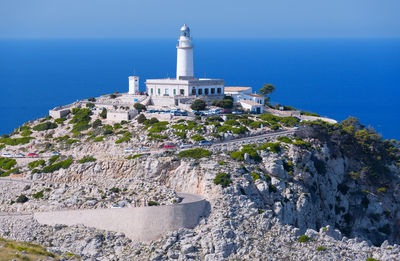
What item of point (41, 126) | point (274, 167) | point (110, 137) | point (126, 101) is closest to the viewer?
point (274, 167)

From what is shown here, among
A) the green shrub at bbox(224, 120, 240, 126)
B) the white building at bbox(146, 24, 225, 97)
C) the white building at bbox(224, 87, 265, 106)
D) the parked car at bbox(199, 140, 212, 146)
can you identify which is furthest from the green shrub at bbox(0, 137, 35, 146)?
the white building at bbox(224, 87, 265, 106)

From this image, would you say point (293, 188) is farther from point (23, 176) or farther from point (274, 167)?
point (23, 176)

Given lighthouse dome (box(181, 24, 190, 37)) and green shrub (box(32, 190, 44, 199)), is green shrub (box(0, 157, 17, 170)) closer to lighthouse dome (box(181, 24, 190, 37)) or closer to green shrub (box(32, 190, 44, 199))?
green shrub (box(32, 190, 44, 199))

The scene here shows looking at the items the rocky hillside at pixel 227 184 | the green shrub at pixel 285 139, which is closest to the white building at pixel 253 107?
the rocky hillside at pixel 227 184

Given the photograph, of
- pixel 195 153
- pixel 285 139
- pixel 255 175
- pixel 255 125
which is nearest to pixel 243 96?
pixel 255 125

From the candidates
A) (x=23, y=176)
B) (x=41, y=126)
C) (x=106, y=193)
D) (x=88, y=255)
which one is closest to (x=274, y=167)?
(x=106, y=193)

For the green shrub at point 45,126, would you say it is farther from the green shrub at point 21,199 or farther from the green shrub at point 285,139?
the green shrub at point 285,139

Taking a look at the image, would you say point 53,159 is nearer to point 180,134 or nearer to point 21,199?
point 21,199
